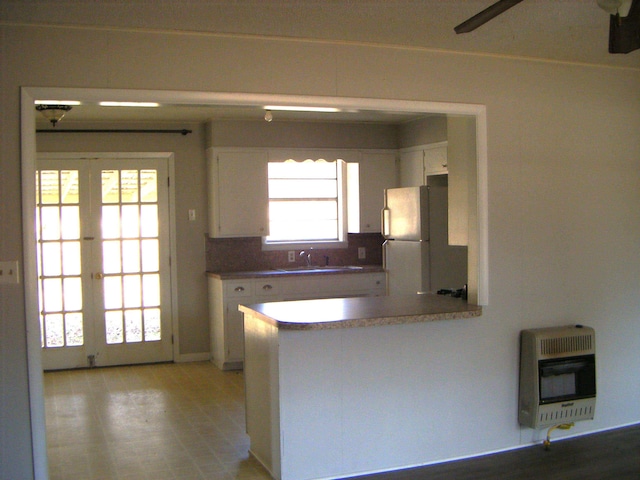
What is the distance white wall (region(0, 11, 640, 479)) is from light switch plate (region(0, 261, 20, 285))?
0.11 ft

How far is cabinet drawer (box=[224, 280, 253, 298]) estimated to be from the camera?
6156mm

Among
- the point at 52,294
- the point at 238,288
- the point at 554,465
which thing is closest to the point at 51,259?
the point at 52,294

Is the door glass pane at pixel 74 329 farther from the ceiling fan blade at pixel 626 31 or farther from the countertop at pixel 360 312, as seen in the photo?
the ceiling fan blade at pixel 626 31

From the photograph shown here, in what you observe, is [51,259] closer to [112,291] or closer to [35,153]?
[112,291]

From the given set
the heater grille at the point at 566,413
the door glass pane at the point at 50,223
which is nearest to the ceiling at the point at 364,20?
the heater grille at the point at 566,413

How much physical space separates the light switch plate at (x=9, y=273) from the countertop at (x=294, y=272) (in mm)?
3040

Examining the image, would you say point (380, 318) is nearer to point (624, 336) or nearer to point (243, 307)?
point (243, 307)

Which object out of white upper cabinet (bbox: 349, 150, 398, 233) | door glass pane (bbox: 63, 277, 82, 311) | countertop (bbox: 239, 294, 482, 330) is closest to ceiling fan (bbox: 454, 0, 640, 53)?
countertop (bbox: 239, 294, 482, 330)

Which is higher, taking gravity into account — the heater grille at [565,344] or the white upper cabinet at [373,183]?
the white upper cabinet at [373,183]

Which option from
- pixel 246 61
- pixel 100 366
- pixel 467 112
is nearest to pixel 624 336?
pixel 467 112

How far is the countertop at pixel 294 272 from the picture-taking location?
6.21 m

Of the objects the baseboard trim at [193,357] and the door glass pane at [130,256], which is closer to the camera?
the door glass pane at [130,256]

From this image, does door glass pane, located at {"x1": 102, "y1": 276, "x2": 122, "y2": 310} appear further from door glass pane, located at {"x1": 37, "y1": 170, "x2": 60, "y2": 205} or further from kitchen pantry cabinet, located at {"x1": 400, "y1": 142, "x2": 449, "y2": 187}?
kitchen pantry cabinet, located at {"x1": 400, "y1": 142, "x2": 449, "y2": 187}

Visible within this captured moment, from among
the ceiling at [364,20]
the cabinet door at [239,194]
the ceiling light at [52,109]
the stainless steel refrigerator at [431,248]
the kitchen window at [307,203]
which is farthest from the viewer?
the kitchen window at [307,203]
